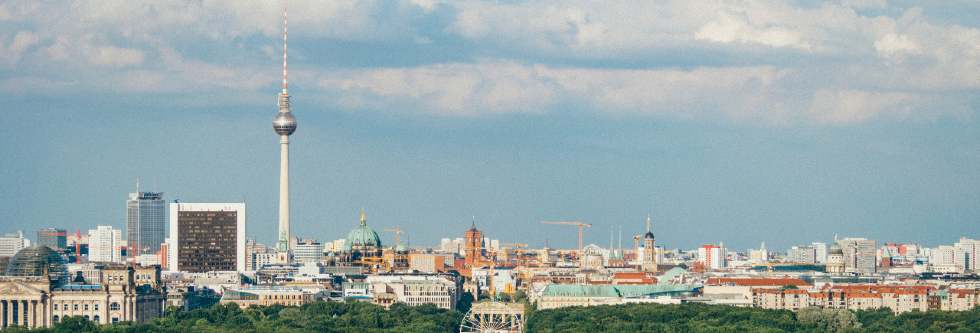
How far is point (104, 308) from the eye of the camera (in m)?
164

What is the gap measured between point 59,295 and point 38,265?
211 inches

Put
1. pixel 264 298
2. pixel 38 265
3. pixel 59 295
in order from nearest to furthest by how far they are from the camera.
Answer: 1. pixel 59 295
2. pixel 38 265
3. pixel 264 298

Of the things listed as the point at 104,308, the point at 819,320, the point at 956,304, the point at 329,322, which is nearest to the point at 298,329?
the point at 329,322

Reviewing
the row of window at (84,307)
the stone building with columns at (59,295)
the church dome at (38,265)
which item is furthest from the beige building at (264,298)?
the row of window at (84,307)

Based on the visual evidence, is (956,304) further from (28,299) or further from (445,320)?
(28,299)

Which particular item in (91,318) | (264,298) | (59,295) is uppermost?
(59,295)

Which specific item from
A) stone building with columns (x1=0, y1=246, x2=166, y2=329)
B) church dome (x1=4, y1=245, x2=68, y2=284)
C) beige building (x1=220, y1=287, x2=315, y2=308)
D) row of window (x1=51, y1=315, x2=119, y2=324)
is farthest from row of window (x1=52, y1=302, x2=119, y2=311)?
beige building (x1=220, y1=287, x2=315, y2=308)

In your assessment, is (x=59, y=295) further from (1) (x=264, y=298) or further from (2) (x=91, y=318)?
(1) (x=264, y=298)

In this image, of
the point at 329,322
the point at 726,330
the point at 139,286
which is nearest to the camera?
the point at 726,330

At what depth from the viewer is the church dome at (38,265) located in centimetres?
16675

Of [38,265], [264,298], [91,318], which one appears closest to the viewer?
[91,318]

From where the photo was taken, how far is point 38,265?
167250mm

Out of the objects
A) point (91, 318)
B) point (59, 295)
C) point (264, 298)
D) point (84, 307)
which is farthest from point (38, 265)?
point (264, 298)

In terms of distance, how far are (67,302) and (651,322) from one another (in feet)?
129
